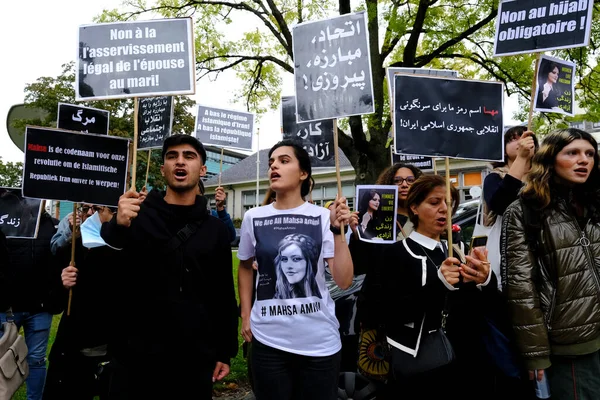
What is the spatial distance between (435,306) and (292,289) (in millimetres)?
783

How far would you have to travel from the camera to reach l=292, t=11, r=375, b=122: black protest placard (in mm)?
3178

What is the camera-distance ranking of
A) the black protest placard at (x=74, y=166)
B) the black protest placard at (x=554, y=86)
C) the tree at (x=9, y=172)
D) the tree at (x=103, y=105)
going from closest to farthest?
the black protest placard at (x=74, y=166) → the black protest placard at (x=554, y=86) → the tree at (x=103, y=105) → the tree at (x=9, y=172)

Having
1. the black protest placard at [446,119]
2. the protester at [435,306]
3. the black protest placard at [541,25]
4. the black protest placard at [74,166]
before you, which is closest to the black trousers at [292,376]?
the protester at [435,306]

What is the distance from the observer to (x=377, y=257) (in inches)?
116

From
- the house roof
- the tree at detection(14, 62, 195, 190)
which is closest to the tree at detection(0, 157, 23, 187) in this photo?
the house roof

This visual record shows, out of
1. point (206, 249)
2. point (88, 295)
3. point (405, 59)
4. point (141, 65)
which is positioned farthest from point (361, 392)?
point (405, 59)

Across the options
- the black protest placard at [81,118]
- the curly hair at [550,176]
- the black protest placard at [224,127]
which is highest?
the black protest placard at [224,127]

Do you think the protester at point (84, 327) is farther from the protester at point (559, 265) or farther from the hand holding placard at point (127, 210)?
the protester at point (559, 265)

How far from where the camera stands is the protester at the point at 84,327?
3215 millimetres

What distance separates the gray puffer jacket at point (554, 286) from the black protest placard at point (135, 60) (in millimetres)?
2374

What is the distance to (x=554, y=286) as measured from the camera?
2.35 m

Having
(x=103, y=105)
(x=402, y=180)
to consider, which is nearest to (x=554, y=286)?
(x=402, y=180)

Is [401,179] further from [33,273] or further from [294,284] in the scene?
[33,273]

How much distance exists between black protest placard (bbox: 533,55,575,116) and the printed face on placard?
2.37 metres
